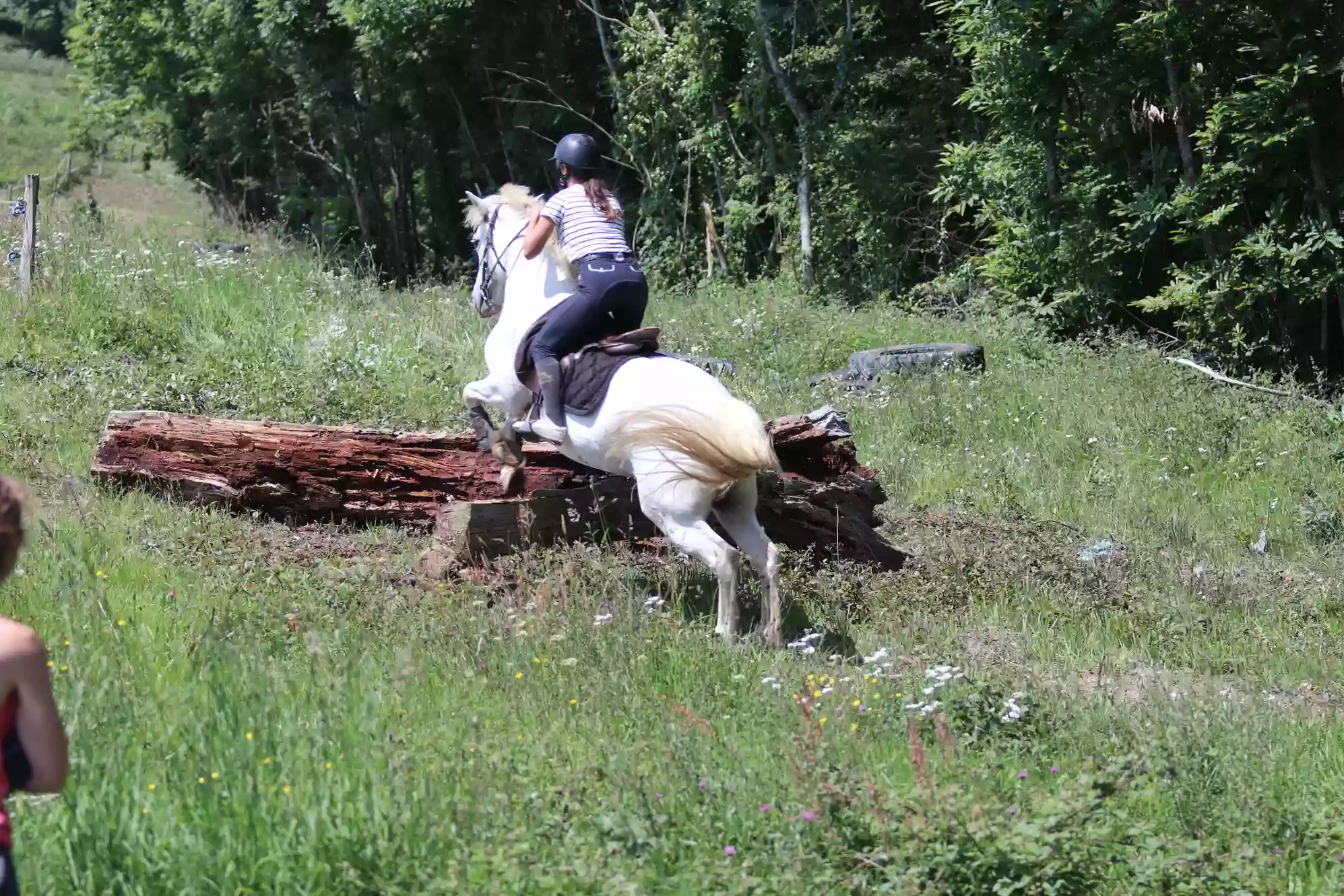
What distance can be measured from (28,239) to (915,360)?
31.1 ft

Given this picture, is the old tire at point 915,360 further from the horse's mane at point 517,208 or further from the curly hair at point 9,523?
the curly hair at point 9,523

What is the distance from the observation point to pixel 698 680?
Result: 6.21 m

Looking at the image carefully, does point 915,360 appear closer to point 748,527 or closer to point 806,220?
point 748,527

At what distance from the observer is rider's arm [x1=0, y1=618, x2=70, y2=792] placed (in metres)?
2.85

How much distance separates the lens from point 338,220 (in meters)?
28.8

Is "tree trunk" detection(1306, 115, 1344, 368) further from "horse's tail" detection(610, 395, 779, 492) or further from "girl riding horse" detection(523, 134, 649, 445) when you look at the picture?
"horse's tail" detection(610, 395, 779, 492)

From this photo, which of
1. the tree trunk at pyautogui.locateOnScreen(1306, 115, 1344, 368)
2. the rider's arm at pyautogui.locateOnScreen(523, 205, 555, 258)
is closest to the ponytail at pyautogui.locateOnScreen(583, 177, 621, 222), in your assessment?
the rider's arm at pyautogui.locateOnScreen(523, 205, 555, 258)

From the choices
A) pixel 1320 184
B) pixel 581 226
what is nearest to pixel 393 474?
pixel 581 226

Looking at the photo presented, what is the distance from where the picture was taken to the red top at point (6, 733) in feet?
9.52

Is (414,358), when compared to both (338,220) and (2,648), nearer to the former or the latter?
(2,648)

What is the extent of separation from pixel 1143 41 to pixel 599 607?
36.0 feet

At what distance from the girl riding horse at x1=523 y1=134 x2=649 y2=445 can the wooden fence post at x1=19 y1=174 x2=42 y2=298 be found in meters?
8.16

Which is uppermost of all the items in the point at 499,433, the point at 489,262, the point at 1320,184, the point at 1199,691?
the point at 489,262

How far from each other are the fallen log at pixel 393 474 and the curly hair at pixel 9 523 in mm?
5543
